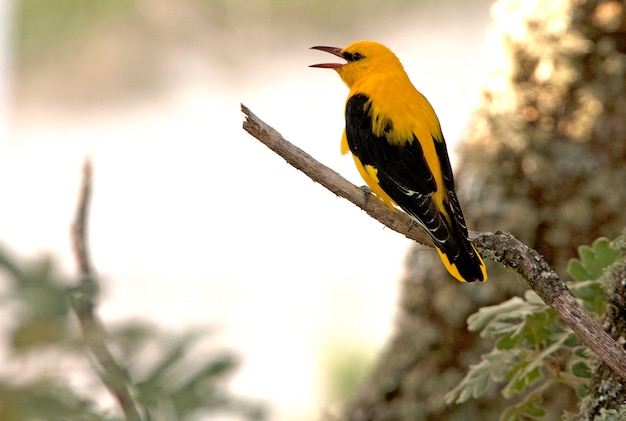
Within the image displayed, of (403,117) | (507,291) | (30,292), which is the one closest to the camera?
(30,292)

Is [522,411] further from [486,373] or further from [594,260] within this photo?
[594,260]

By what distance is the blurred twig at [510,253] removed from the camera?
110 cm

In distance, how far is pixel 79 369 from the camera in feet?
1.43

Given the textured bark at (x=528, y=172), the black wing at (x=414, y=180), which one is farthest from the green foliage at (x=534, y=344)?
the textured bark at (x=528, y=172)

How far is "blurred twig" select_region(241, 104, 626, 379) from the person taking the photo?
1.10 meters

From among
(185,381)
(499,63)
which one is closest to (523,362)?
(185,381)

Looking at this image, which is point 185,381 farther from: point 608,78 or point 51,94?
point 51,94

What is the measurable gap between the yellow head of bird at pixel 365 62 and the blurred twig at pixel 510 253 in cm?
64

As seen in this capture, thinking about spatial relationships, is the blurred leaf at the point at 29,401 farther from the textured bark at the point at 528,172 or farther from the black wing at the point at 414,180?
the textured bark at the point at 528,172

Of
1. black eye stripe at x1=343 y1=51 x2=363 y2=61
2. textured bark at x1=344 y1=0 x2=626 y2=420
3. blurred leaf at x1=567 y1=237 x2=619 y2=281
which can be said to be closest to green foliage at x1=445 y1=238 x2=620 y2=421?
blurred leaf at x1=567 y1=237 x2=619 y2=281

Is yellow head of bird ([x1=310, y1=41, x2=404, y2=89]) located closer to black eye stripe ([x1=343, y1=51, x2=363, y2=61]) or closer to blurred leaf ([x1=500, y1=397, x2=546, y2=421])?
black eye stripe ([x1=343, y1=51, x2=363, y2=61])

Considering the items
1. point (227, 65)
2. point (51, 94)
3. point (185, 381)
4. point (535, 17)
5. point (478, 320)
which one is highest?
point (51, 94)

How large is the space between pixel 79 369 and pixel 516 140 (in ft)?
6.45

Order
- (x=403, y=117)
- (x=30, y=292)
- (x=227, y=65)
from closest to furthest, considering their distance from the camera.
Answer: (x=30, y=292) → (x=403, y=117) → (x=227, y=65)
